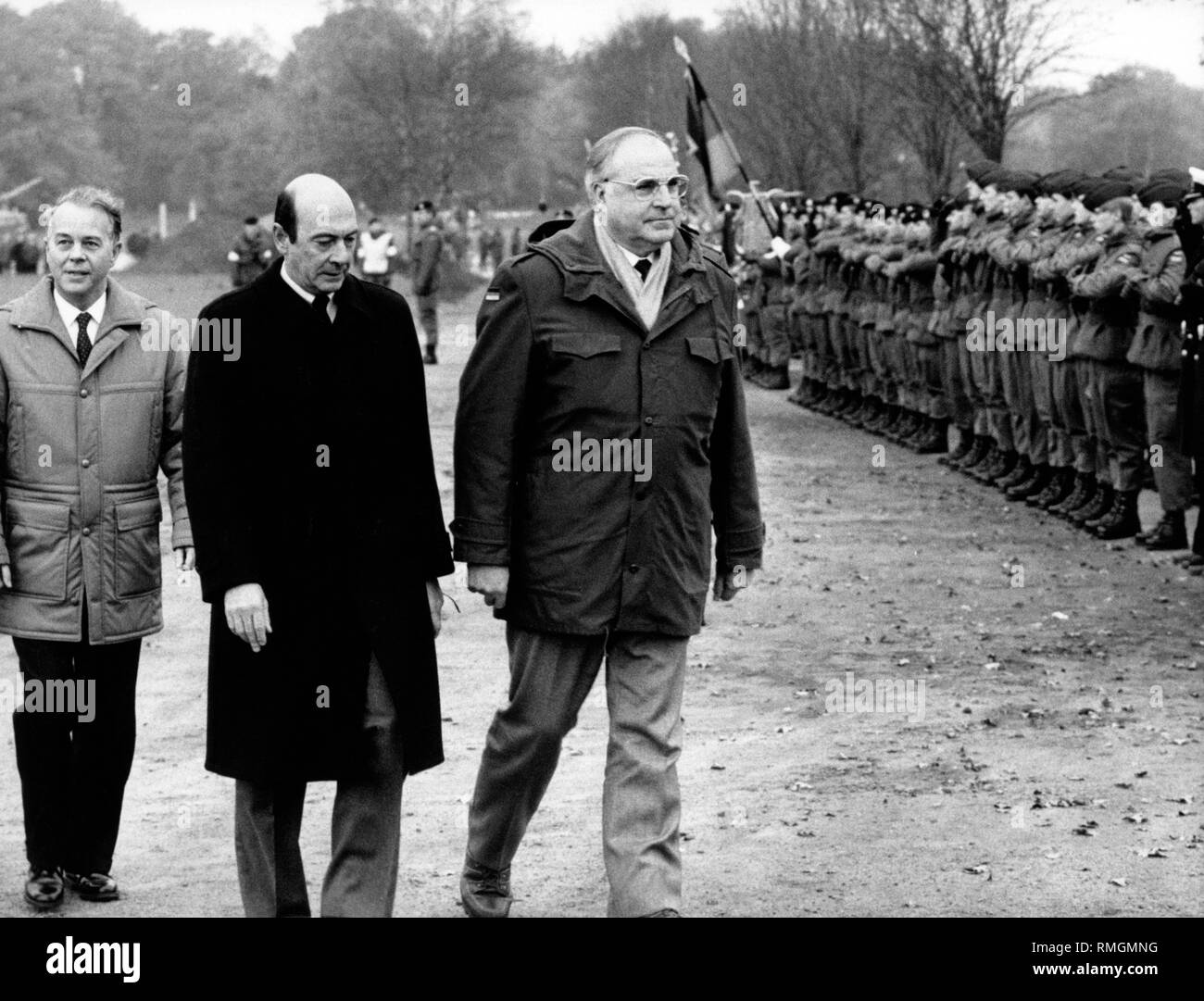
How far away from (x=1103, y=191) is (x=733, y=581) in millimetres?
9580

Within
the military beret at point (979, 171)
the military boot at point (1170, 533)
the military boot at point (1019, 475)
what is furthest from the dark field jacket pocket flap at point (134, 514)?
the military beret at point (979, 171)

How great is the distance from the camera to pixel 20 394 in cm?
656

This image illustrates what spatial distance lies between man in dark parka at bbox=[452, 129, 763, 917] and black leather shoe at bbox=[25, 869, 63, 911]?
1.29m

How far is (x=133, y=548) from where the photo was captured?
661 centimetres

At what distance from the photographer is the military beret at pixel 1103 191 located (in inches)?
600

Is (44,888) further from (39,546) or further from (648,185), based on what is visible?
(648,185)

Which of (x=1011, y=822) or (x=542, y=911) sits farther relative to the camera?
(x=1011, y=822)

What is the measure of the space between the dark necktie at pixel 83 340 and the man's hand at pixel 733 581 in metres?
1.73

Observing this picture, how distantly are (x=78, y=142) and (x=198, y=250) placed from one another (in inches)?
1189

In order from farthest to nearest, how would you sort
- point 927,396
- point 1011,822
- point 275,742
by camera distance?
1. point 927,396
2. point 1011,822
3. point 275,742

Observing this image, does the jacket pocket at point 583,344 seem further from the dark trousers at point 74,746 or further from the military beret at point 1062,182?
the military beret at point 1062,182

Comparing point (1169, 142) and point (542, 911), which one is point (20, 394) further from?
point (1169, 142)

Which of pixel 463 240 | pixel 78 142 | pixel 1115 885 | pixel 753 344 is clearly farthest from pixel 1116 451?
pixel 78 142

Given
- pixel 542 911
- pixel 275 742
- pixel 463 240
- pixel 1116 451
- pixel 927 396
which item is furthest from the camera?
pixel 463 240
